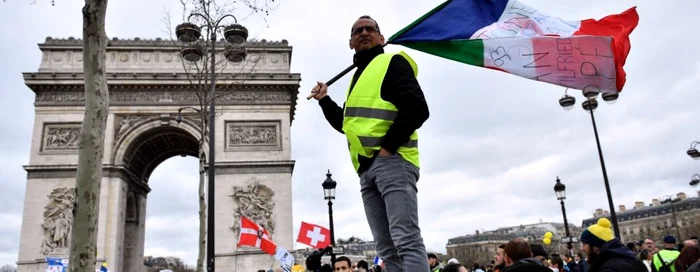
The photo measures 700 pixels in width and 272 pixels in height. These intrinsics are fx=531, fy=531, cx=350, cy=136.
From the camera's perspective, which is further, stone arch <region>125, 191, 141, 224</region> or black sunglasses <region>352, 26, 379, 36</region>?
stone arch <region>125, 191, 141, 224</region>

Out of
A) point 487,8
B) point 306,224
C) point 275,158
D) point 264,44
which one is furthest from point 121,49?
point 487,8

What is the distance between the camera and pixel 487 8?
13.2ft

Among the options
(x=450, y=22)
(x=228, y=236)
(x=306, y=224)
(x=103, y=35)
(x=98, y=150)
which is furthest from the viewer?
(x=228, y=236)

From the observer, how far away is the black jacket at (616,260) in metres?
3.79

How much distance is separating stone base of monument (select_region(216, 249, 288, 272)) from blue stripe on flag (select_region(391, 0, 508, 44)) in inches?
748

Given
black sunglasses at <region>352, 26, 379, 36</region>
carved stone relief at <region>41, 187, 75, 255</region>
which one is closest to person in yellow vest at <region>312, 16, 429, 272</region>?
black sunglasses at <region>352, 26, 379, 36</region>

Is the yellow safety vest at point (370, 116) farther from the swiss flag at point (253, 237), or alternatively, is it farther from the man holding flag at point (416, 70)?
the swiss flag at point (253, 237)

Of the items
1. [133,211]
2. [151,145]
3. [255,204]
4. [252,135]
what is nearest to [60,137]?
[151,145]

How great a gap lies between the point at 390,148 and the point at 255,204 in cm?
2062

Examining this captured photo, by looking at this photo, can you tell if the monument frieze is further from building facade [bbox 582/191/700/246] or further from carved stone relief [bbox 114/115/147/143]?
building facade [bbox 582/191/700/246]

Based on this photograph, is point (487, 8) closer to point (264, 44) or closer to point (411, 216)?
point (411, 216)

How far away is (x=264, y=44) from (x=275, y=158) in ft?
18.6

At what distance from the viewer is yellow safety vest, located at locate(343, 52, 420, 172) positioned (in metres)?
2.70

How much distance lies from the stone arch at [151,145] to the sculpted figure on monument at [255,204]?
3018mm
